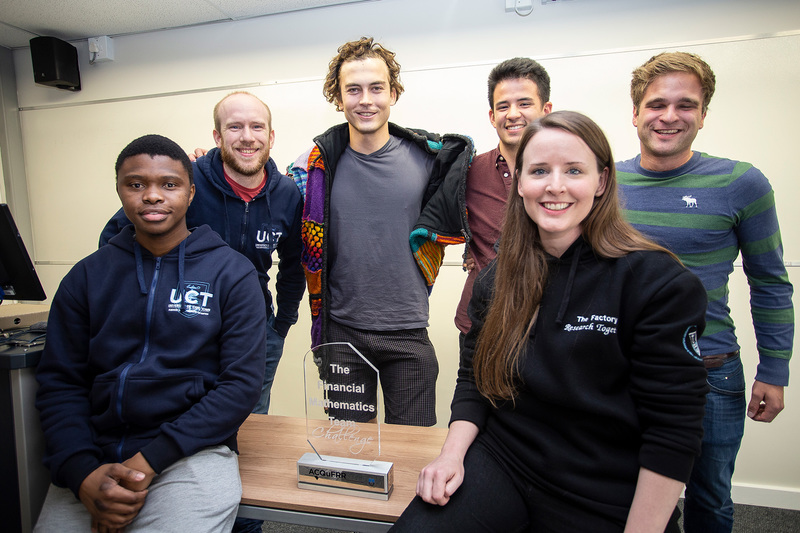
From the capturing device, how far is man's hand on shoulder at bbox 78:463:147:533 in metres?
1.19

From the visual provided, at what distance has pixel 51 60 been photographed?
10.7 ft

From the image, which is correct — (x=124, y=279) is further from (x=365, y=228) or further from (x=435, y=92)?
(x=435, y=92)

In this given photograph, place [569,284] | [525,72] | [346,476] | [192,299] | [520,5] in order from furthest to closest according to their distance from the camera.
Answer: [520,5], [525,72], [192,299], [346,476], [569,284]

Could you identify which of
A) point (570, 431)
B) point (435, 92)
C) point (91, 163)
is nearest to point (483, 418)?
point (570, 431)

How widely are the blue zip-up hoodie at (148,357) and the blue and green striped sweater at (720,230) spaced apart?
126cm

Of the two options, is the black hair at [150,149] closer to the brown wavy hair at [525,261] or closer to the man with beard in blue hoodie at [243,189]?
the man with beard in blue hoodie at [243,189]

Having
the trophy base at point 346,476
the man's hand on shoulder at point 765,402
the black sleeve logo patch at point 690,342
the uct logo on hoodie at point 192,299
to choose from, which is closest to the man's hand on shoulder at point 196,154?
the uct logo on hoodie at point 192,299

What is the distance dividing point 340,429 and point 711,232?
50.7 inches

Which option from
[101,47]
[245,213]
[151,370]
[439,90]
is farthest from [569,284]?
[101,47]

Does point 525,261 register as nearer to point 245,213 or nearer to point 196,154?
point 245,213

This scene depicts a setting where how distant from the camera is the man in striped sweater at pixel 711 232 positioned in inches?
59.9

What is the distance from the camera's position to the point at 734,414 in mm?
1533

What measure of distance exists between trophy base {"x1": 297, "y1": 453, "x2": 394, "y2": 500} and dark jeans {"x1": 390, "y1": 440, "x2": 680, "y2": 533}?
0.44 feet

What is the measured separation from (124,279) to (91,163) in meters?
2.65
